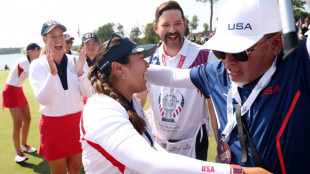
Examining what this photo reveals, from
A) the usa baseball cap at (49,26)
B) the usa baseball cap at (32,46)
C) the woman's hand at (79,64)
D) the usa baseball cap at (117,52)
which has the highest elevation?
the usa baseball cap at (49,26)

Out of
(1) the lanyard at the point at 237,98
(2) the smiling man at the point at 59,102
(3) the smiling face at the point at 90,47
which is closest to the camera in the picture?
Answer: (1) the lanyard at the point at 237,98

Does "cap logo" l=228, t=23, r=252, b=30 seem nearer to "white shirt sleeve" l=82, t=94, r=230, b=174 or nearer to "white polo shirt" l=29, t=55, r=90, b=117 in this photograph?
"white shirt sleeve" l=82, t=94, r=230, b=174

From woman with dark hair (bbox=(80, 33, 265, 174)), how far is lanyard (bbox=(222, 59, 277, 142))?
40cm

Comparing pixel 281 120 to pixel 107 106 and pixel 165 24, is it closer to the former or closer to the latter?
pixel 107 106

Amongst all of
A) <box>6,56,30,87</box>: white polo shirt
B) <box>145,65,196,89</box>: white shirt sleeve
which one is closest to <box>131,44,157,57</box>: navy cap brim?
<box>145,65,196,89</box>: white shirt sleeve

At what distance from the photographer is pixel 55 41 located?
3.73 meters

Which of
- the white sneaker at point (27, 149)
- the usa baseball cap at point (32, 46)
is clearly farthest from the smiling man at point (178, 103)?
the usa baseball cap at point (32, 46)

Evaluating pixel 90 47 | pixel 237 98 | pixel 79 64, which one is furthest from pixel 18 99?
pixel 237 98

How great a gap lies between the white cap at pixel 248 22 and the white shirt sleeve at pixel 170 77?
84 cm

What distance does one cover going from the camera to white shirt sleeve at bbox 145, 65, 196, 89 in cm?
230

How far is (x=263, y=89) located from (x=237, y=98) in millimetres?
178

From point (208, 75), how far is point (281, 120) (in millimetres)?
759

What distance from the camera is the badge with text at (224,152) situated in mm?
1626

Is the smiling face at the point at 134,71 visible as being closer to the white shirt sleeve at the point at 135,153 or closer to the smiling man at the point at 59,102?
the white shirt sleeve at the point at 135,153
